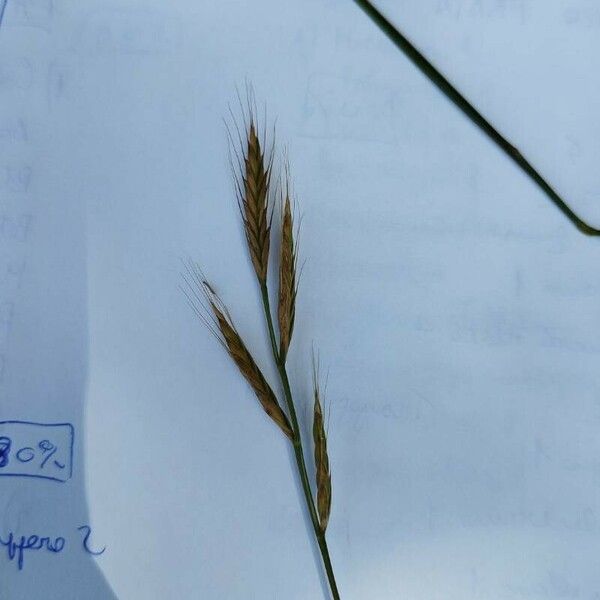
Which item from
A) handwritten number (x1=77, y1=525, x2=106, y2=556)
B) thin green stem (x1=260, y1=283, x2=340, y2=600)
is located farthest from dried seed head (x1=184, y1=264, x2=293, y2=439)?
handwritten number (x1=77, y1=525, x2=106, y2=556)

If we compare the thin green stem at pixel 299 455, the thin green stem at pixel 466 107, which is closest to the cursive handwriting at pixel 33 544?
the thin green stem at pixel 299 455

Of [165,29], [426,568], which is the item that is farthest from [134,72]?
[426,568]

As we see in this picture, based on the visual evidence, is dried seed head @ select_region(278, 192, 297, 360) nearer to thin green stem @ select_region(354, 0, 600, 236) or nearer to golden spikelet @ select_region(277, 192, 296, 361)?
golden spikelet @ select_region(277, 192, 296, 361)

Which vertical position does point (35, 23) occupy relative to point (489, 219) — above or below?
above

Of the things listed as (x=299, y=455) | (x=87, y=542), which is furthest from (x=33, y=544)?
(x=299, y=455)

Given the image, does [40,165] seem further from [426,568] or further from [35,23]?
[426,568]
